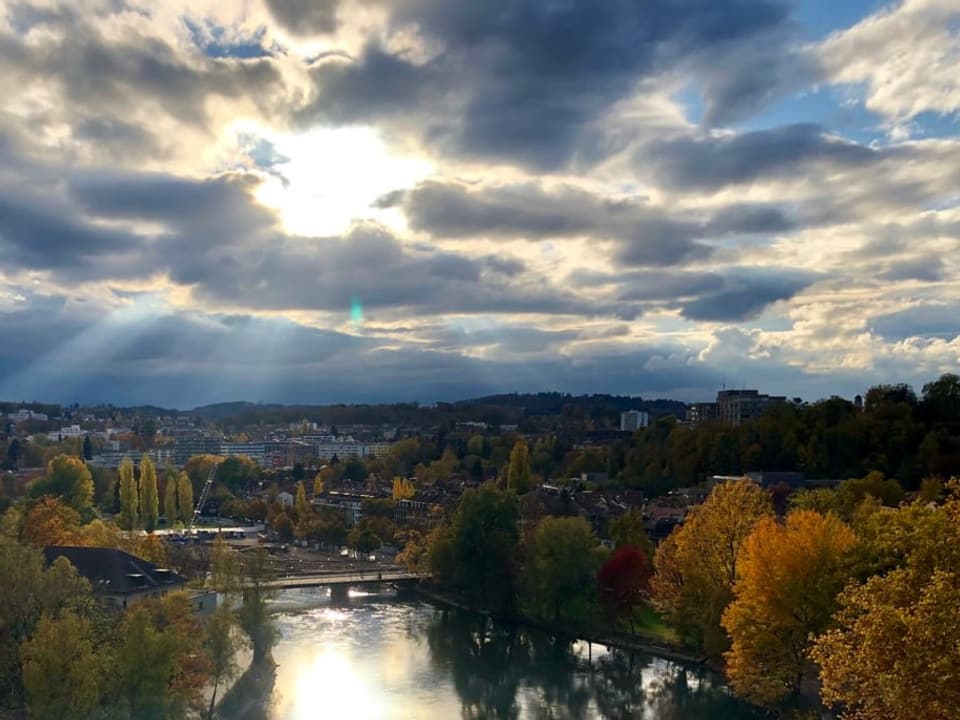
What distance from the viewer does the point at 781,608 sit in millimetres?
14906

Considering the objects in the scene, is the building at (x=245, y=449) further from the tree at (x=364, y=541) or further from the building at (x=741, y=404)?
the tree at (x=364, y=541)

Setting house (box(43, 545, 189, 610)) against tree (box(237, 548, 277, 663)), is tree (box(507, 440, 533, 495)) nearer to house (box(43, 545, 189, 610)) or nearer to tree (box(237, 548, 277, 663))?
house (box(43, 545, 189, 610))

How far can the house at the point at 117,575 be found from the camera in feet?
63.5

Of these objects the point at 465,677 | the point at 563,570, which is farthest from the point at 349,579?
the point at 465,677

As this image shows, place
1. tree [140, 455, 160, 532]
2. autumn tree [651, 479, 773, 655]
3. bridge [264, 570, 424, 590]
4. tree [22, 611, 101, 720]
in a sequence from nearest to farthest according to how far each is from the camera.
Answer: tree [22, 611, 101, 720] < autumn tree [651, 479, 773, 655] < bridge [264, 570, 424, 590] < tree [140, 455, 160, 532]

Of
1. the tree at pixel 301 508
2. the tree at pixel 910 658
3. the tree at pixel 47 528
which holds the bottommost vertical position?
the tree at pixel 301 508

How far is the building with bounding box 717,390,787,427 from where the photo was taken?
3014 inches

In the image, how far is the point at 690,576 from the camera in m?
19.5

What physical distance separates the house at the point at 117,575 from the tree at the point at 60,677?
720 centimetres

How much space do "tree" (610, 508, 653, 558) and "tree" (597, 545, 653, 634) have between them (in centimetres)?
275

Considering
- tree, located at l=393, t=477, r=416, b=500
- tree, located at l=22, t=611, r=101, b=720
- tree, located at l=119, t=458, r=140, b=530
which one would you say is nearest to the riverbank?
tree, located at l=22, t=611, r=101, b=720

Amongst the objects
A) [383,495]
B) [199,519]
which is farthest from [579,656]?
[199,519]

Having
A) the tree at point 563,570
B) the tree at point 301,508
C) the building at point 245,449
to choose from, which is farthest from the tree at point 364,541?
the building at point 245,449

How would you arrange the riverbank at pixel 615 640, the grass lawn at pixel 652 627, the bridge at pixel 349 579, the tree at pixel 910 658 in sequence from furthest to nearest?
the bridge at pixel 349 579, the grass lawn at pixel 652 627, the riverbank at pixel 615 640, the tree at pixel 910 658
